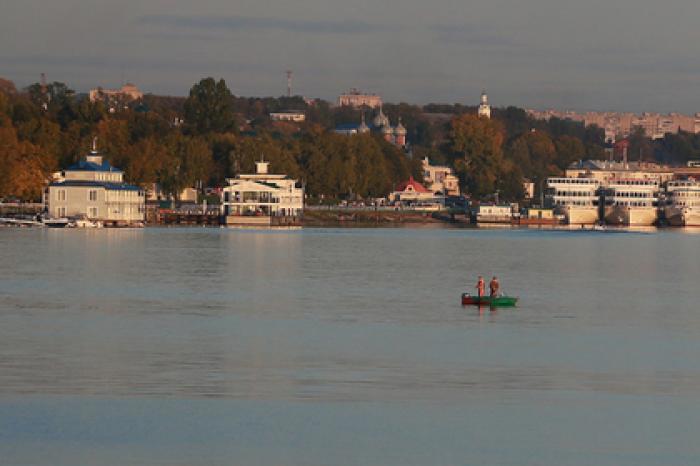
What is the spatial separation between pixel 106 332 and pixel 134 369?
6659 millimetres

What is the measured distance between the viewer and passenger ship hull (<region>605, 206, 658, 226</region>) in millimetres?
164625

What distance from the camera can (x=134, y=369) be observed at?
2733 cm

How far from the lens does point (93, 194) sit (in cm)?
11900

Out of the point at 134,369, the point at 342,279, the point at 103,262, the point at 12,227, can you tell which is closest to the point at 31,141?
the point at 12,227

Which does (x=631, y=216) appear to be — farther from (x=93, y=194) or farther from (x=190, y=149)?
(x=93, y=194)

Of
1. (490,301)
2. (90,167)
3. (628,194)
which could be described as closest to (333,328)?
(490,301)

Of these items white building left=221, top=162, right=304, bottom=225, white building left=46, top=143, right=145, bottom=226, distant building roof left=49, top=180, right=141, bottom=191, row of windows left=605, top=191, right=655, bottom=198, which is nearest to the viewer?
distant building roof left=49, top=180, right=141, bottom=191

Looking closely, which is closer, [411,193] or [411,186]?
[411,193]

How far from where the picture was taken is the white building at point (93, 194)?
118m

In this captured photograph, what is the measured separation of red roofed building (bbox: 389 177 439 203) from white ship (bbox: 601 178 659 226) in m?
18.5

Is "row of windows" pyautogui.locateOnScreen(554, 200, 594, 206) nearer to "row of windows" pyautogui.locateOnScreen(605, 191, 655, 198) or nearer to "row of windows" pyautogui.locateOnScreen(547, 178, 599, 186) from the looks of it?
"row of windows" pyautogui.locateOnScreen(547, 178, 599, 186)

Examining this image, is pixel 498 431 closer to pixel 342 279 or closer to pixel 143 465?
pixel 143 465

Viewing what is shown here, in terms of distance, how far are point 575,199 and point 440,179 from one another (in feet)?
106

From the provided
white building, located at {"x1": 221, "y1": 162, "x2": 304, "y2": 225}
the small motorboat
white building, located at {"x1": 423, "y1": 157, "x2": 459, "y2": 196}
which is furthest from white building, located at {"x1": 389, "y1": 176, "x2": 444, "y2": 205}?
the small motorboat
